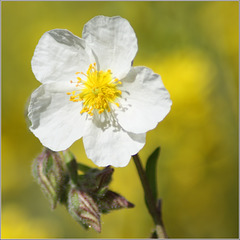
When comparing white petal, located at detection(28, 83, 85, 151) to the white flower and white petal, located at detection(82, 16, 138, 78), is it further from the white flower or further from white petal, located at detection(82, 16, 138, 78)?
white petal, located at detection(82, 16, 138, 78)

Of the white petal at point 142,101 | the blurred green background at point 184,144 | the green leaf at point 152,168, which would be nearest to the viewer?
the white petal at point 142,101

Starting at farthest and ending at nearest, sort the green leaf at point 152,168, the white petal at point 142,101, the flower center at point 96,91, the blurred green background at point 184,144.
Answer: the blurred green background at point 184,144 → the green leaf at point 152,168 → the flower center at point 96,91 → the white petal at point 142,101

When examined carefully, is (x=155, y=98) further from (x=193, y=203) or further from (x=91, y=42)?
(x=193, y=203)

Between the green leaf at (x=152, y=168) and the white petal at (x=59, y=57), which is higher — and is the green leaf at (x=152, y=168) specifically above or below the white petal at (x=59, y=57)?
below

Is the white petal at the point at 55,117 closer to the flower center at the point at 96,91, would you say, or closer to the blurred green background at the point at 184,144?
the flower center at the point at 96,91

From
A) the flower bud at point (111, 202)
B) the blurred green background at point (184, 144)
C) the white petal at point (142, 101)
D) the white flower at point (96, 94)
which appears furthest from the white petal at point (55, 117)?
the blurred green background at point (184, 144)

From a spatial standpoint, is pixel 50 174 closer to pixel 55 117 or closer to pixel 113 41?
pixel 55 117

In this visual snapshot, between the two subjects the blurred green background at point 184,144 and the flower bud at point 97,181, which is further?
the blurred green background at point 184,144
